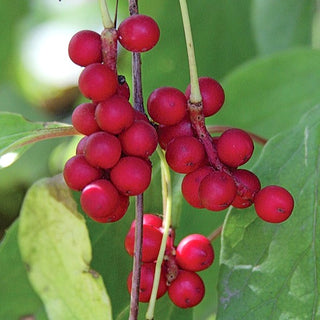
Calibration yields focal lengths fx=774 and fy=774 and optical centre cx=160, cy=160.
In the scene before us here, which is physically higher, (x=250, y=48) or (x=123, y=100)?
(x=123, y=100)

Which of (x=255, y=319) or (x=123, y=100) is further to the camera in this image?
(x=255, y=319)

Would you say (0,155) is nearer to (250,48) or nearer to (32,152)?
(250,48)

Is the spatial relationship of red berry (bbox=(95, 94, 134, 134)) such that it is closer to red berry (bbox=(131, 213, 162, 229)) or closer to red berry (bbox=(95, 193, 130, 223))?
red berry (bbox=(95, 193, 130, 223))

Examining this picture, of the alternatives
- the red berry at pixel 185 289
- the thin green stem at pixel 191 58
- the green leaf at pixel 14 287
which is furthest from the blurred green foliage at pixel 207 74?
the thin green stem at pixel 191 58

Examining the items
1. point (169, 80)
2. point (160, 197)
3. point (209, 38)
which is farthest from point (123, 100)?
point (209, 38)

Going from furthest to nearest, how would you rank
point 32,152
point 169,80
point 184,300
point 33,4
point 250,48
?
point 32,152 < point 33,4 < point 250,48 < point 169,80 < point 184,300

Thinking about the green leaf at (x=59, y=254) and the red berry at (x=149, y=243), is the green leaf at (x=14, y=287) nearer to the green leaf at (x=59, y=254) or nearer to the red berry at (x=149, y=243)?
the green leaf at (x=59, y=254)

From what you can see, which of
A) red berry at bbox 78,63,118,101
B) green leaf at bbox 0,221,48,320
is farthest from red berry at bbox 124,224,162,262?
green leaf at bbox 0,221,48,320
